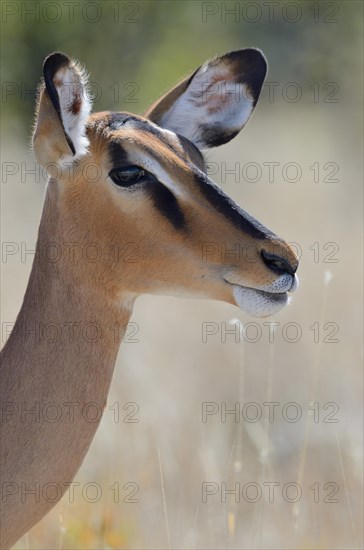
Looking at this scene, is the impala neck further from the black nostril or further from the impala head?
the black nostril

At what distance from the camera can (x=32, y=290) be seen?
4270 millimetres

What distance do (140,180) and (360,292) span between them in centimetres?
689

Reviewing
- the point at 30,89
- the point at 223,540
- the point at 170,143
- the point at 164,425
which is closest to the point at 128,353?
the point at 164,425

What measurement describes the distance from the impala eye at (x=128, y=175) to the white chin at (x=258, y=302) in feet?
1.82

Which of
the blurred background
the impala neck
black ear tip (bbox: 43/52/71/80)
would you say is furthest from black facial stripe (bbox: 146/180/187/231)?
the blurred background

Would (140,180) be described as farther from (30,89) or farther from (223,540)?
(30,89)

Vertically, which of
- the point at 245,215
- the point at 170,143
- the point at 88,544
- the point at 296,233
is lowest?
the point at 88,544

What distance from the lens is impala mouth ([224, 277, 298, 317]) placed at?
4070 mm

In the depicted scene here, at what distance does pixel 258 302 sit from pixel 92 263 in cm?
63

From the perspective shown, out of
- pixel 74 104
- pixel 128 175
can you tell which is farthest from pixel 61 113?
pixel 128 175

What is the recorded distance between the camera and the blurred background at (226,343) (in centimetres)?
668

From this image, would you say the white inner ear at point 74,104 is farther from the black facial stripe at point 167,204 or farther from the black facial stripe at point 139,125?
the black facial stripe at point 167,204

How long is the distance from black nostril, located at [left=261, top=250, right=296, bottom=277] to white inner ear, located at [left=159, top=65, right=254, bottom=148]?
114cm

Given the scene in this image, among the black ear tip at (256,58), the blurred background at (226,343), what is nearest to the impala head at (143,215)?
the black ear tip at (256,58)
